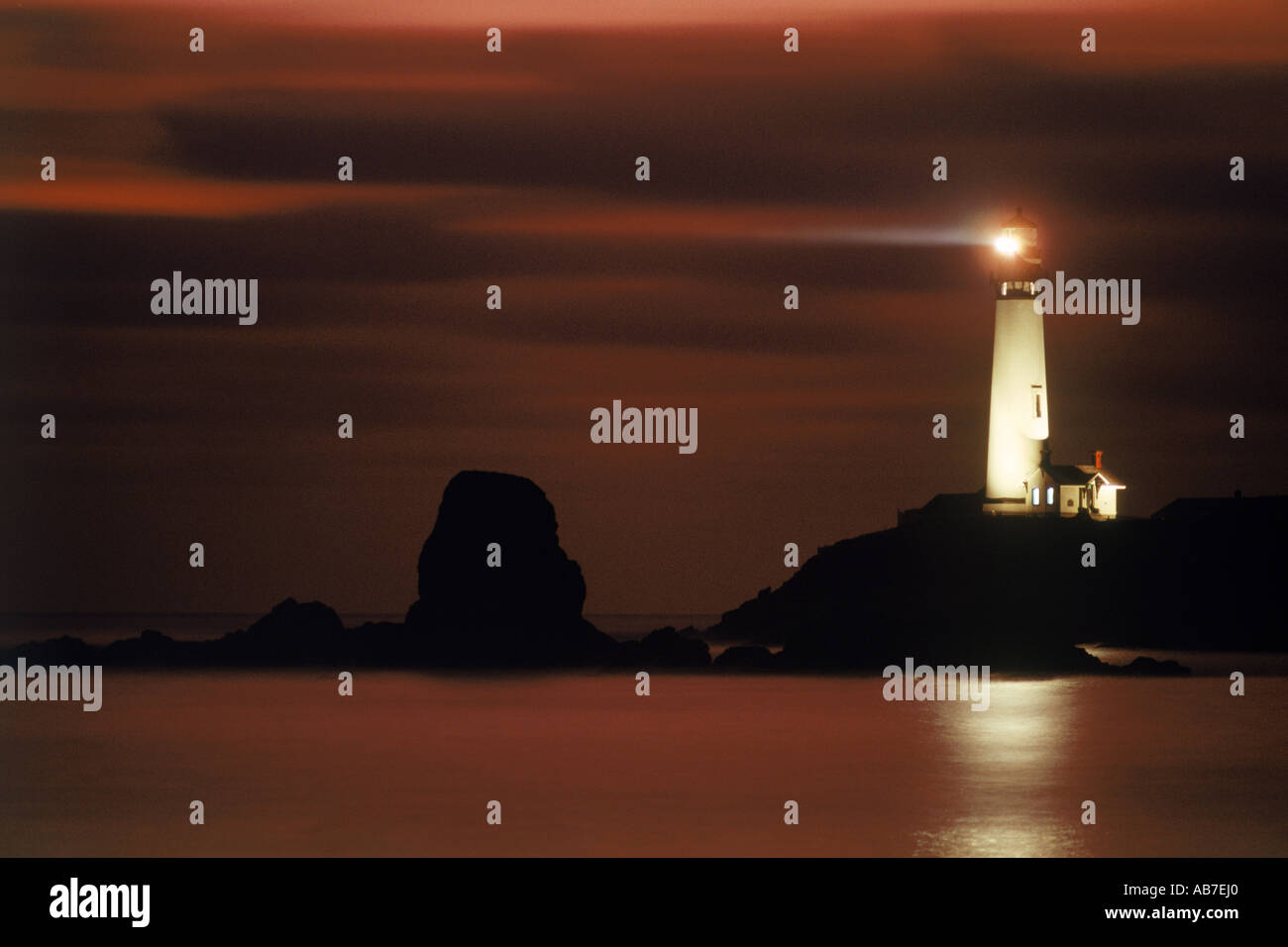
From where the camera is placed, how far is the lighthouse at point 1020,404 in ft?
226

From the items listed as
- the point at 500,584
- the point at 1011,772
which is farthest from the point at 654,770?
the point at 500,584

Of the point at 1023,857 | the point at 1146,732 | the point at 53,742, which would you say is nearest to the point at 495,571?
the point at 53,742

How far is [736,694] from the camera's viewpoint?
67.9 meters

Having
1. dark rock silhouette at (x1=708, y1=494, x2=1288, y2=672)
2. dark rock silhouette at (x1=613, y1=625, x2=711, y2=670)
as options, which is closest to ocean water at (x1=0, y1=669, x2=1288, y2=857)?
dark rock silhouette at (x1=708, y1=494, x2=1288, y2=672)

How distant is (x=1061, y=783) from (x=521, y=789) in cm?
1300

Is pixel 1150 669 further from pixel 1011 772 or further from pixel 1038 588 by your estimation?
pixel 1011 772

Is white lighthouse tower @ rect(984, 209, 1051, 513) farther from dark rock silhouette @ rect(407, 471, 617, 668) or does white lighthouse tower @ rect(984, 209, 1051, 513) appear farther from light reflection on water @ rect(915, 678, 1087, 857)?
dark rock silhouette @ rect(407, 471, 617, 668)

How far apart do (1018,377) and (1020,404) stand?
3.25ft

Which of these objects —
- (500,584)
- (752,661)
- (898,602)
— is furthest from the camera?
(500,584)

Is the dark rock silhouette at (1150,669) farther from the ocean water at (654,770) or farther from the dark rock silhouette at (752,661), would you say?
the dark rock silhouette at (752,661)

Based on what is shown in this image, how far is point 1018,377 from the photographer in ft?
226

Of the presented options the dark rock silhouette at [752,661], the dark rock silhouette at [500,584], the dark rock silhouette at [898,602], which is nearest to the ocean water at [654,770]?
the dark rock silhouette at [752,661]

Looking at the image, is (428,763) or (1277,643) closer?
(428,763)

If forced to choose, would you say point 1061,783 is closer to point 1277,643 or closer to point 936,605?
point 936,605
